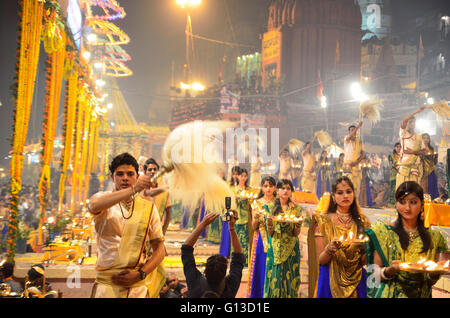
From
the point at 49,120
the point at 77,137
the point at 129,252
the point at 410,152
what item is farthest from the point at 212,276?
the point at 77,137

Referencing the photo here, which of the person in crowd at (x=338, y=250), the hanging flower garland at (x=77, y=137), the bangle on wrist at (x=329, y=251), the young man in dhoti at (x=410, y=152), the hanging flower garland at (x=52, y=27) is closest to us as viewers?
the bangle on wrist at (x=329, y=251)

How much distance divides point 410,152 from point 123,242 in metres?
9.19

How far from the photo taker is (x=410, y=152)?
34.0ft

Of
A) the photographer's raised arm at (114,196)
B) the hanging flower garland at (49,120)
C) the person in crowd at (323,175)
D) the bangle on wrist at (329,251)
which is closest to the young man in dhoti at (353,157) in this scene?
the person in crowd at (323,175)

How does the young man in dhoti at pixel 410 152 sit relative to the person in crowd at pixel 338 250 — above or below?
above

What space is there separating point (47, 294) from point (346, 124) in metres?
19.3

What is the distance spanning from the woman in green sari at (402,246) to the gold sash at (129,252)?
1603mm

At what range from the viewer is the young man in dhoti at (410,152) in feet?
33.7

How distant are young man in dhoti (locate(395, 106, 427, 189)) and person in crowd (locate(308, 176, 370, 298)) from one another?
6987mm

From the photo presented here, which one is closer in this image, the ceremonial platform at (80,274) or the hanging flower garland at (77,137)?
the ceremonial platform at (80,274)

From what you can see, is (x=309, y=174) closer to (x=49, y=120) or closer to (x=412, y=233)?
(x=49, y=120)

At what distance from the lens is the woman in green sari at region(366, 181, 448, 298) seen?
298cm

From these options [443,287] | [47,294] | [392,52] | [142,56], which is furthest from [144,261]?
[392,52]

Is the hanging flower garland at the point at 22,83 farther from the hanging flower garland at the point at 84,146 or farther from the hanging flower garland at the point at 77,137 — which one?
the hanging flower garland at the point at 84,146
